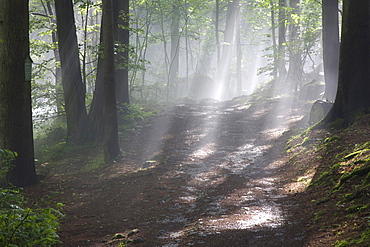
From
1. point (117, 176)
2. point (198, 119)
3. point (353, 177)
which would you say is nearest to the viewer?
point (353, 177)

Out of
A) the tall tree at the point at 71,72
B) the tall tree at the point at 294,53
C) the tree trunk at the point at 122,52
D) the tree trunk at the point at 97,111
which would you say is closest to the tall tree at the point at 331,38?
the tall tree at the point at 294,53

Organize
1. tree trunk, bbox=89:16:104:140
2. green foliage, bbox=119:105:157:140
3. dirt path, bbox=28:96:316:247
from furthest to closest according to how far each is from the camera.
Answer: green foliage, bbox=119:105:157:140, tree trunk, bbox=89:16:104:140, dirt path, bbox=28:96:316:247

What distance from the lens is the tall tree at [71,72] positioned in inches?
502

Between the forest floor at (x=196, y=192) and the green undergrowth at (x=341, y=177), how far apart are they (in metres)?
0.06

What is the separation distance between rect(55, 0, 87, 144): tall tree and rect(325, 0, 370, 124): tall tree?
916cm

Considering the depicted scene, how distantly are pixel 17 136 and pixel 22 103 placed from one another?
0.80 m

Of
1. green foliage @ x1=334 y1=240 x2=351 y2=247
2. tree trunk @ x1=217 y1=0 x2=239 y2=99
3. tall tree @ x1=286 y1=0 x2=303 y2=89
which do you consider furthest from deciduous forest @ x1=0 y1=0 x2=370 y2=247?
tree trunk @ x1=217 y1=0 x2=239 y2=99

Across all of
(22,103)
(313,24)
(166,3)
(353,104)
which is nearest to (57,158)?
(22,103)

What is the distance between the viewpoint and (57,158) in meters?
12.7

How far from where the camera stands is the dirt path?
5.05 meters

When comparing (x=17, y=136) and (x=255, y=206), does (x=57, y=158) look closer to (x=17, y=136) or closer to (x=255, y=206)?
(x=17, y=136)

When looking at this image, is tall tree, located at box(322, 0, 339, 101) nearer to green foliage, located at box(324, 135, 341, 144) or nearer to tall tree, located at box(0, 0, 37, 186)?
green foliage, located at box(324, 135, 341, 144)

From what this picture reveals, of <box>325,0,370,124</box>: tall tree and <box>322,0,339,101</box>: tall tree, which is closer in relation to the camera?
<box>325,0,370,124</box>: tall tree

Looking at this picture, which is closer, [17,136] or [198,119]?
[17,136]
